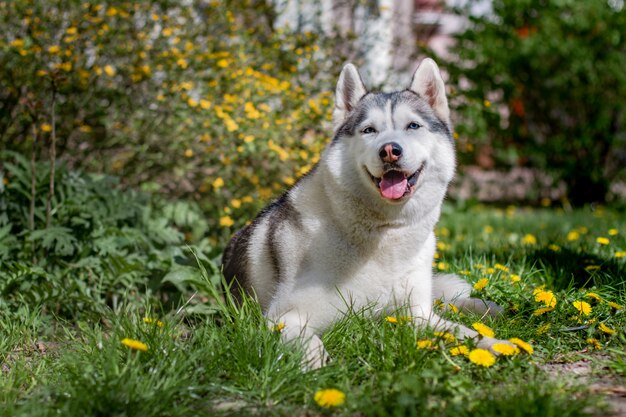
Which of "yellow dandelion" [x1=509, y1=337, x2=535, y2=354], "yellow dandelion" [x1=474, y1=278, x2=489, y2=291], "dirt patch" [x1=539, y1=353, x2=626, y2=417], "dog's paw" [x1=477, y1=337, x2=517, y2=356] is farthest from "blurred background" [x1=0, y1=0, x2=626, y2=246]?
"dirt patch" [x1=539, y1=353, x2=626, y2=417]

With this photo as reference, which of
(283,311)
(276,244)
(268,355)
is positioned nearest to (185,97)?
(276,244)

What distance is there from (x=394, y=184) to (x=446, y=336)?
0.72 metres

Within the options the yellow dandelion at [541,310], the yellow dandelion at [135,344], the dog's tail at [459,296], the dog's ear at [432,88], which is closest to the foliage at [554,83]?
the dog's tail at [459,296]

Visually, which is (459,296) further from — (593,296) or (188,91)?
(188,91)

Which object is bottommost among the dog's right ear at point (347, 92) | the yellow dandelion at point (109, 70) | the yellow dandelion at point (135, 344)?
the yellow dandelion at point (135, 344)

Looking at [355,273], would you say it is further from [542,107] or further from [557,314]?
[542,107]

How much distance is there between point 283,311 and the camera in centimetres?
319

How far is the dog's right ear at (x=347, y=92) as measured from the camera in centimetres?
351

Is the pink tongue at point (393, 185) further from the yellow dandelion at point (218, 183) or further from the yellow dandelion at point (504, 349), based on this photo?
the yellow dandelion at point (218, 183)

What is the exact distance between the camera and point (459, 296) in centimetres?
372

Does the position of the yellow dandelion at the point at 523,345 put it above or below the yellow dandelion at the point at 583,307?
above

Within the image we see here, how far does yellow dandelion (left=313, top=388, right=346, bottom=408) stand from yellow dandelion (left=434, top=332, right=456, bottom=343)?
1.83 feet

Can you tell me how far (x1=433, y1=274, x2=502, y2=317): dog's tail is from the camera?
3508mm

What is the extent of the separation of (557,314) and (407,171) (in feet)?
3.40
